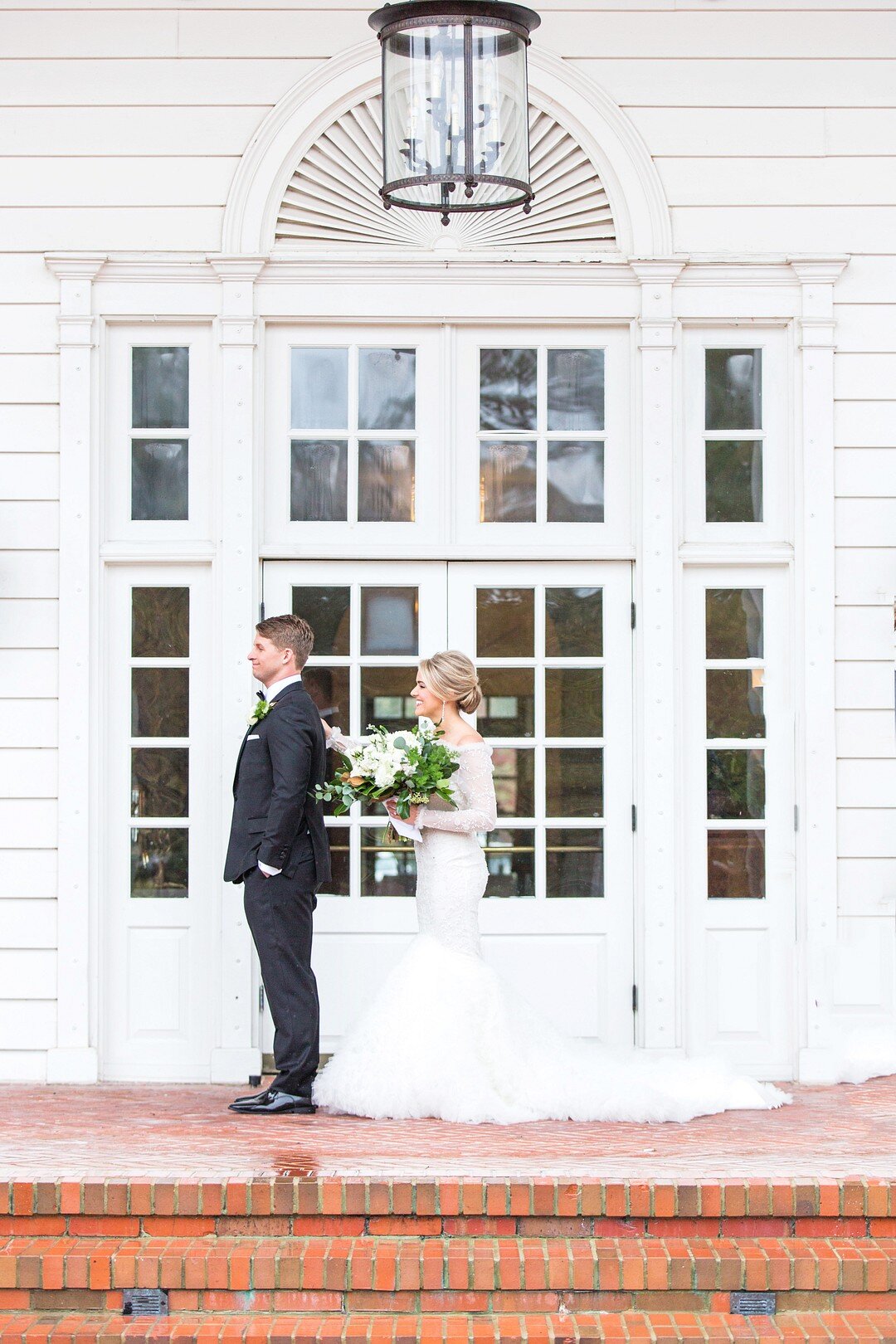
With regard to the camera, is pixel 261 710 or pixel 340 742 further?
pixel 340 742

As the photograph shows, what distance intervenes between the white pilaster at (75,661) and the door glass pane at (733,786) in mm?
2509

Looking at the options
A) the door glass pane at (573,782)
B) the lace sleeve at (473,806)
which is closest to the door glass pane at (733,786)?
the door glass pane at (573,782)

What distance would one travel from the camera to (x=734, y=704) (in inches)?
258

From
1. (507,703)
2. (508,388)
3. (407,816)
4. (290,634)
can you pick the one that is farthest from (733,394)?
(407,816)

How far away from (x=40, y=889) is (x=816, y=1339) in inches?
137

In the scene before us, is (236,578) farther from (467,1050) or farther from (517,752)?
(467,1050)

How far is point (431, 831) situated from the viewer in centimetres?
576

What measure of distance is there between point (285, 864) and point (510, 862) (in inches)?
50.0

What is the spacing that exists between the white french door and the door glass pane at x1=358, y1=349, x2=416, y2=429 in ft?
1.95

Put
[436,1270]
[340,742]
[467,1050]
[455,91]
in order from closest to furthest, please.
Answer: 1. [436,1270]
2. [455,91]
3. [467,1050]
4. [340,742]

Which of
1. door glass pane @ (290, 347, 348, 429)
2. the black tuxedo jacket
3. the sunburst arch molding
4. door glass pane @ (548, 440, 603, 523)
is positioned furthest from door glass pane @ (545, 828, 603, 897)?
the sunburst arch molding

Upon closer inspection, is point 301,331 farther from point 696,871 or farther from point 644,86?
point 696,871

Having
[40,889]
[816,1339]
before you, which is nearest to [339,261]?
[40,889]

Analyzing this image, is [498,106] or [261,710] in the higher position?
[498,106]
